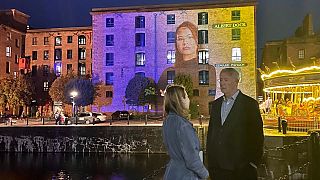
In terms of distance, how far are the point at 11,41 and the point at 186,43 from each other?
27344mm

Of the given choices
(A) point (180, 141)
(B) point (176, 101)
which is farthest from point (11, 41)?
(A) point (180, 141)

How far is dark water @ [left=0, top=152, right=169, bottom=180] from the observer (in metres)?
23.6

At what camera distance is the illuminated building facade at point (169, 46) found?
47281 millimetres

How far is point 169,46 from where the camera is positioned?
49531 millimetres

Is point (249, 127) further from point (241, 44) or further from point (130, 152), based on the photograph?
point (241, 44)

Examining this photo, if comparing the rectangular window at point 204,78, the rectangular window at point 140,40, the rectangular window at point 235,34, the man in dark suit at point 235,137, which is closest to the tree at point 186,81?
the rectangular window at point 204,78

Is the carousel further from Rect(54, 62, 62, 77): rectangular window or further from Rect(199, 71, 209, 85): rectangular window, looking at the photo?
Rect(54, 62, 62, 77): rectangular window

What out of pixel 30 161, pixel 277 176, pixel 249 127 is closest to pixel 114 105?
pixel 30 161

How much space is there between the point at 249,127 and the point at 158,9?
4615cm

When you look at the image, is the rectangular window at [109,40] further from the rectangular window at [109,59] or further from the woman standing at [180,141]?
the woman standing at [180,141]

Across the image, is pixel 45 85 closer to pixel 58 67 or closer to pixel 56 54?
pixel 58 67

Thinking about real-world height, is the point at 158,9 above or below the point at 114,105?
above

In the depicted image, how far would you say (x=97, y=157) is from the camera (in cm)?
3050

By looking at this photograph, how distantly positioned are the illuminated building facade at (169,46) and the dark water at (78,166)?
1882 cm
